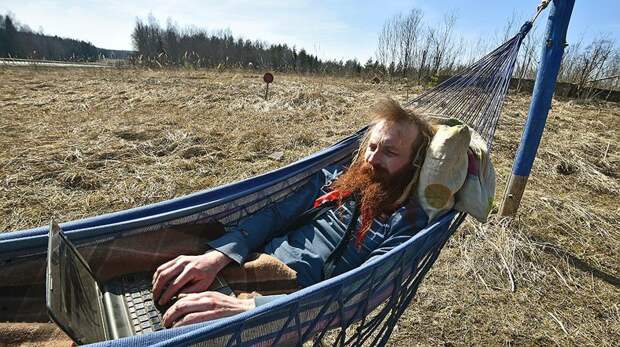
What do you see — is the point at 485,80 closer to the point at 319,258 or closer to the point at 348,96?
the point at 319,258

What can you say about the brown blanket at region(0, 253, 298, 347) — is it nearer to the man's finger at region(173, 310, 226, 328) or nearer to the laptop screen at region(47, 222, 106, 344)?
the man's finger at region(173, 310, 226, 328)

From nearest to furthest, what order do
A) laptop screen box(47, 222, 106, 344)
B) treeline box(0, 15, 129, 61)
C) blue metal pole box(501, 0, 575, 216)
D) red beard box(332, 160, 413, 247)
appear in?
laptop screen box(47, 222, 106, 344) → red beard box(332, 160, 413, 247) → blue metal pole box(501, 0, 575, 216) → treeline box(0, 15, 129, 61)

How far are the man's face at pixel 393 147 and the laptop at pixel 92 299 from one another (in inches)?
30.9

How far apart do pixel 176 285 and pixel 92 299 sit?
0.78ft

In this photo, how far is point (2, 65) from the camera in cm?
1116

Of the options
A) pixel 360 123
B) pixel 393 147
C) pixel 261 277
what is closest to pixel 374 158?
pixel 393 147

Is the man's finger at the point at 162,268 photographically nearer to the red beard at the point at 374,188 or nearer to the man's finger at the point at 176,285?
the man's finger at the point at 176,285

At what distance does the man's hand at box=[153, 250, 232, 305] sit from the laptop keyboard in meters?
0.04

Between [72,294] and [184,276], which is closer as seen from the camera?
[72,294]

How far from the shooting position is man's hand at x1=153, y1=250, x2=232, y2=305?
1224 millimetres

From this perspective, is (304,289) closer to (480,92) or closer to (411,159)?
(411,159)

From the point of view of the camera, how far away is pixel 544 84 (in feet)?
7.22

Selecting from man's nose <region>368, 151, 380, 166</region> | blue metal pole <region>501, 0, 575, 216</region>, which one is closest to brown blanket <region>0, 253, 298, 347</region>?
man's nose <region>368, 151, 380, 166</region>

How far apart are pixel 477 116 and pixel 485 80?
0.27 m
